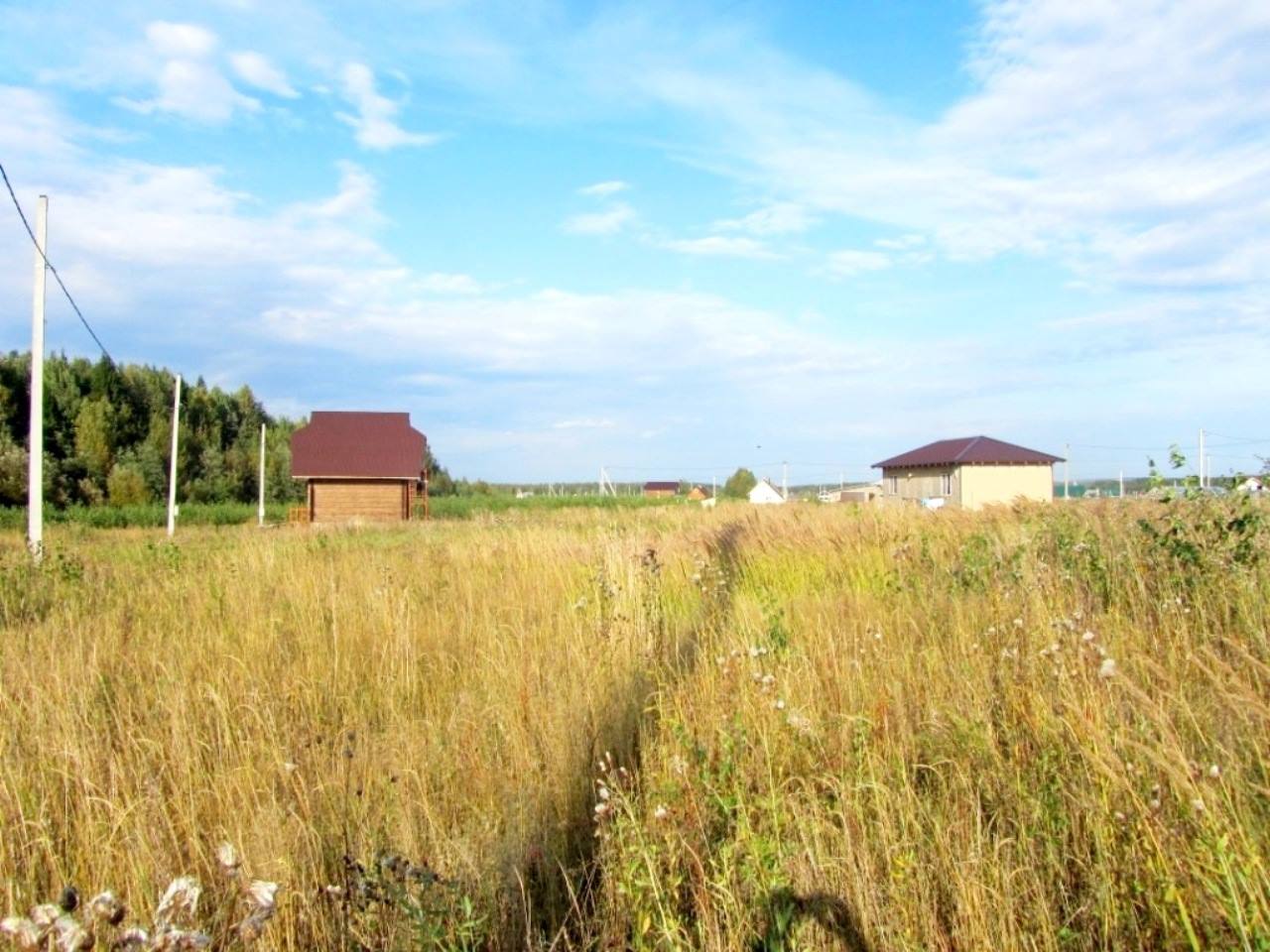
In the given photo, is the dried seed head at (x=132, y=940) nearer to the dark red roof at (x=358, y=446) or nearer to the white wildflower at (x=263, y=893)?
the white wildflower at (x=263, y=893)

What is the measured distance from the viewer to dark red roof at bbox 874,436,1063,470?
38.0 metres

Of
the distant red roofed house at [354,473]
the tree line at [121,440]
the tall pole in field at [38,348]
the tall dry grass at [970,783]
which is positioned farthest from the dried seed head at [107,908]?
the tree line at [121,440]

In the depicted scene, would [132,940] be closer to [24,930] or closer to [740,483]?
[24,930]

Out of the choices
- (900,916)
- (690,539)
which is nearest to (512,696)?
(900,916)

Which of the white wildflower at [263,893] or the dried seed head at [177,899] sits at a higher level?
the dried seed head at [177,899]

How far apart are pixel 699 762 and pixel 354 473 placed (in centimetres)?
4123

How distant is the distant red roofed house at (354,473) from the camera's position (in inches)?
1639

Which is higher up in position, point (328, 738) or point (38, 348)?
point (38, 348)

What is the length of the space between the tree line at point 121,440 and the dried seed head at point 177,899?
1786 inches

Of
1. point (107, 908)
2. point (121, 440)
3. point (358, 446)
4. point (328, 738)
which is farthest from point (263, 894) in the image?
point (121, 440)

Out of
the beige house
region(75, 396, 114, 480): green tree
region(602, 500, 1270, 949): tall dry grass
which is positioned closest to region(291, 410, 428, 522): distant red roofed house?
region(75, 396, 114, 480): green tree

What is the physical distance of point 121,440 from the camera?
4594 cm

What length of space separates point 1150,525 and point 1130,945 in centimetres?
422

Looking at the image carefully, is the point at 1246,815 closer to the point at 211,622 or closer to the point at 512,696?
the point at 512,696
